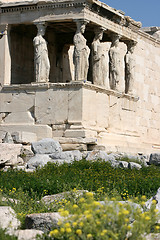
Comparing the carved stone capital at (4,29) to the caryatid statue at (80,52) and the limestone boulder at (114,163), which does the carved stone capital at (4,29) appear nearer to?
the caryatid statue at (80,52)

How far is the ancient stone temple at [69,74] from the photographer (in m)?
15.4

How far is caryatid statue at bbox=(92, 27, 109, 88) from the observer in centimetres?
1656

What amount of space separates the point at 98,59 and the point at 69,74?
9.17 feet

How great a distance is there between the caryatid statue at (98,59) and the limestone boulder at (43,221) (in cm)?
1087

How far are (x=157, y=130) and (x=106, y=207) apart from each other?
17.1 meters

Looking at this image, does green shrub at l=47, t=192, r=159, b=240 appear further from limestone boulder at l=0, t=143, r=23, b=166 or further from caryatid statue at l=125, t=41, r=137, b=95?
caryatid statue at l=125, t=41, r=137, b=95

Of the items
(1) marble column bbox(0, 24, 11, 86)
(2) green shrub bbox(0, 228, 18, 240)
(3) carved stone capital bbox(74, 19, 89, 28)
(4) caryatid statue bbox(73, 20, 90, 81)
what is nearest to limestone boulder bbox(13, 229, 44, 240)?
(2) green shrub bbox(0, 228, 18, 240)

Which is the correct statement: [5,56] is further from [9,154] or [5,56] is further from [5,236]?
[5,236]

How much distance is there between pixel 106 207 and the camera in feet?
16.6

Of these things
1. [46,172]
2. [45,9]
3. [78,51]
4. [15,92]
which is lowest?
[46,172]

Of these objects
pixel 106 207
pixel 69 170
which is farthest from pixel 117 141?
pixel 106 207

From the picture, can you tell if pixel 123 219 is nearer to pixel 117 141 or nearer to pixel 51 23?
pixel 117 141

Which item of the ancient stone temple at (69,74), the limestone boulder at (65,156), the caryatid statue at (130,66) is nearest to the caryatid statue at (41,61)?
the ancient stone temple at (69,74)

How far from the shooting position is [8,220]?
20.3 ft
